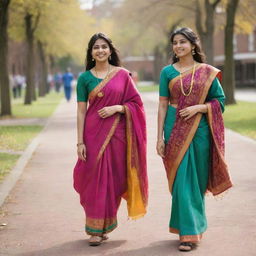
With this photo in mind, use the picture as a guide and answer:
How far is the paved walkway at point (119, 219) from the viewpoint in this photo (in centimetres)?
575

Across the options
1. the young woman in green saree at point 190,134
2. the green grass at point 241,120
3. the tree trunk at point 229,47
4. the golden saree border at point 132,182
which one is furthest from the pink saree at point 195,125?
the tree trunk at point 229,47

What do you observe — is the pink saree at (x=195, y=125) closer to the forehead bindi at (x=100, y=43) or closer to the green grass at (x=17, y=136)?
the forehead bindi at (x=100, y=43)

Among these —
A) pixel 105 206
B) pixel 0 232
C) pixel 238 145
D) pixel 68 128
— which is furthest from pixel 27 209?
pixel 68 128

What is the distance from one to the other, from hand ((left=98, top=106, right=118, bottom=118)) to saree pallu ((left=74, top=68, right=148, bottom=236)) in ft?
0.22

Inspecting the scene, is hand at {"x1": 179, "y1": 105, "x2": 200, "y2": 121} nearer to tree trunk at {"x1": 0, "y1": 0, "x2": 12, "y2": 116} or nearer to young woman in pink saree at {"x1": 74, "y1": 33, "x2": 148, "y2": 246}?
young woman in pink saree at {"x1": 74, "y1": 33, "x2": 148, "y2": 246}

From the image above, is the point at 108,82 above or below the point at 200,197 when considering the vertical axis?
above

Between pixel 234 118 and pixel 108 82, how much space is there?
50.4 feet

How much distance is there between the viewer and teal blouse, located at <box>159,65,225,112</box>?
578cm

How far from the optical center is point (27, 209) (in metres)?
7.64

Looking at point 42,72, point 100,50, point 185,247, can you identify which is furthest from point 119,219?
point 42,72

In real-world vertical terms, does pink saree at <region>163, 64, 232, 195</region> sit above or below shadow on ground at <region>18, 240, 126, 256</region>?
above

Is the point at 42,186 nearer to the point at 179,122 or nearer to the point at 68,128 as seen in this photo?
the point at 179,122

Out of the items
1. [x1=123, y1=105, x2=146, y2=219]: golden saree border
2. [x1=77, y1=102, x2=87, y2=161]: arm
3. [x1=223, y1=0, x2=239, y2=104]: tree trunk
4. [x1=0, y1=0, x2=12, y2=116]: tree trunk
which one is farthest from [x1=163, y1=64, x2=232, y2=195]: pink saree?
[x1=223, y1=0, x2=239, y2=104]: tree trunk

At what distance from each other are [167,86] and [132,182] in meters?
0.87
